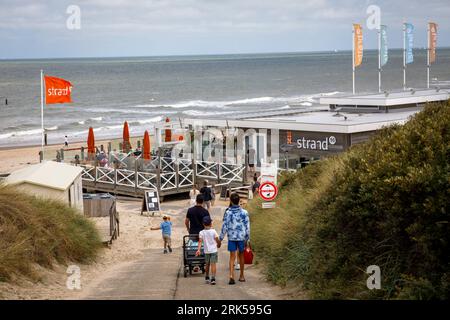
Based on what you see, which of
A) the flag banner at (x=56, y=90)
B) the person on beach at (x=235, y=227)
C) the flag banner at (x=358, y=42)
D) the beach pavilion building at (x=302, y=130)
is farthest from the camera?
the flag banner at (x=358, y=42)

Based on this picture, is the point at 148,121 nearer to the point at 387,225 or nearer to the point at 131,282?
the point at 131,282

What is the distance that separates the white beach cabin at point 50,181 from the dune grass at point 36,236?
137 cm

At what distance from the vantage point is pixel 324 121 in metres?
25.3

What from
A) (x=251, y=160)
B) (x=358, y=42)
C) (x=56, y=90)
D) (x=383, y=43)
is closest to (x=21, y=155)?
Answer: (x=56, y=90)

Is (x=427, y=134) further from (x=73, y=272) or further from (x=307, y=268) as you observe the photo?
(x=73, y=272)

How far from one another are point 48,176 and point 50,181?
0.28 meters

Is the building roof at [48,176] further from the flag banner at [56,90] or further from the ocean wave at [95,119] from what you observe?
the ocean wave at [95,119]

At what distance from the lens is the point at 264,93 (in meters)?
103

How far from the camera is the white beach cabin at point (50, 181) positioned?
48.7 ft

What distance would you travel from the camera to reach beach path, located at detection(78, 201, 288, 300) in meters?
8.74

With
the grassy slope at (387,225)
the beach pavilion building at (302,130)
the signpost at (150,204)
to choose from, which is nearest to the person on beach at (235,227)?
the grassy slope at (387,225)

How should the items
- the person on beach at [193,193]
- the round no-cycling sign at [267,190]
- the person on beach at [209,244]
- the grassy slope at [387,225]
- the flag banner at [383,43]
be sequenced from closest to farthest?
the grassy slope at [387,225] < the person on beach at [209,244] < the round no-cycling sign at [267,190] < the person on beach at [193,193] < the flag banner at [383,43]

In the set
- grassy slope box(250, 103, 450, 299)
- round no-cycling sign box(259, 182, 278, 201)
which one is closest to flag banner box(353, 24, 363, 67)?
round no-cycling sign box(259, 182, 278, 201)

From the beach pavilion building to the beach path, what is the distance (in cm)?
1166
